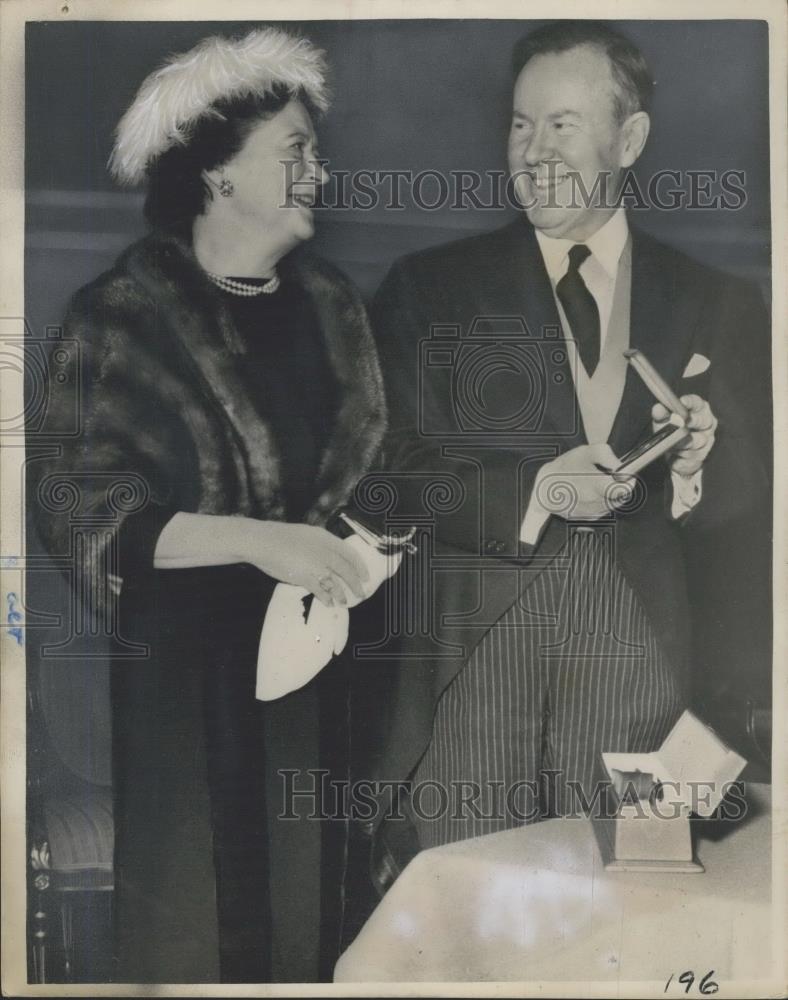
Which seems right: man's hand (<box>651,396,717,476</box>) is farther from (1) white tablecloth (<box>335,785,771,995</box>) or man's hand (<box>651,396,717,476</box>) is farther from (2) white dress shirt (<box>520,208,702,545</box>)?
(1) white tablecloth (<box>335,785,771,995</box>)

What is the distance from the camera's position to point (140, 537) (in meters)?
2.46

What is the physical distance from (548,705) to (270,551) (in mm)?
719

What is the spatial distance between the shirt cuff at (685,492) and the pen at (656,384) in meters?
0.13

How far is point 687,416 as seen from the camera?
2.49m

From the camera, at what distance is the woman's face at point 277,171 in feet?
8.13

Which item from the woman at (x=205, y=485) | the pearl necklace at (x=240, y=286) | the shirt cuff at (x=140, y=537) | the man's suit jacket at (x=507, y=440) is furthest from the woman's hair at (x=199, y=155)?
the shirt cuff at (x=140, y=537)

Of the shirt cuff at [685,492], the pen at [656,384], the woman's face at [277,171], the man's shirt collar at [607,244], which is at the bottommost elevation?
the shirt cuff at [685,492]

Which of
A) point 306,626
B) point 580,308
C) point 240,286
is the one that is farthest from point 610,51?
point 306,626

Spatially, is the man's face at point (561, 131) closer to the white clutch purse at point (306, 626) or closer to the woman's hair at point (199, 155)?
the woman's hair at point (199, 155)

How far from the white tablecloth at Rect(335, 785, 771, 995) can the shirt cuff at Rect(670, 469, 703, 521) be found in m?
0.66

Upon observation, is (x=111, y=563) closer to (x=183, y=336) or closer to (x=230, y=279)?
(x=183, y=336)

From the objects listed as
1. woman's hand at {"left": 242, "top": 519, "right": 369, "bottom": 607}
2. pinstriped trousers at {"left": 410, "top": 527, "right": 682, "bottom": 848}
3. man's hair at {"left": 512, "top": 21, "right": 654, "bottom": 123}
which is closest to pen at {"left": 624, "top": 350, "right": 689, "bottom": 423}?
pinstriped trousers at {"left": 410, "top": 527, "right": 682, "bottom": 848}

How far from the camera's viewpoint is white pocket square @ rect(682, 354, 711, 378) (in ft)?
8.20

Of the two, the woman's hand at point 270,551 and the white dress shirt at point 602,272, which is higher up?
the white dress shirt at point 602,272
